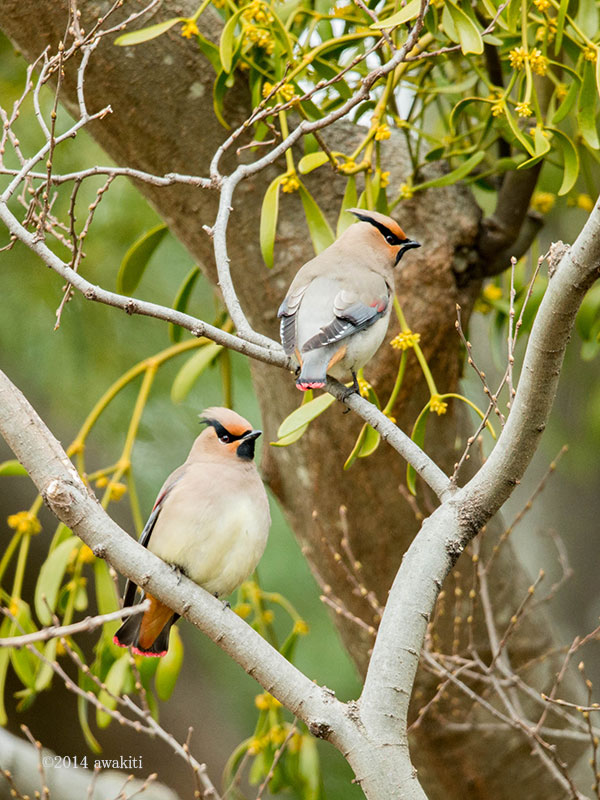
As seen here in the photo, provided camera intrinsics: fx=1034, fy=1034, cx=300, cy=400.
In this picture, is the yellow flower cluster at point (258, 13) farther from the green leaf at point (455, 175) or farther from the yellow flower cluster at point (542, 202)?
the yellow flower cluster at point (542, 202)

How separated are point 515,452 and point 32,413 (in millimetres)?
658

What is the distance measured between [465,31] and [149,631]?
1276 millimetres

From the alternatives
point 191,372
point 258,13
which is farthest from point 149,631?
point 258,13

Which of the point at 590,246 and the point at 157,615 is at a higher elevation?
the point at 590,246

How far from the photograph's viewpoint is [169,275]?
3.85 m

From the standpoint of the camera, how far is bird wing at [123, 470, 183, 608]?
1.96 meters

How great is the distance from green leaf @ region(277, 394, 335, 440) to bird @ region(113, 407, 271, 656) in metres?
0.32

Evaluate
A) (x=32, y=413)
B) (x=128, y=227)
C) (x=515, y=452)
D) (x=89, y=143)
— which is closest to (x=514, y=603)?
(x=515, y=452)

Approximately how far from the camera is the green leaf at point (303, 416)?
174 cm

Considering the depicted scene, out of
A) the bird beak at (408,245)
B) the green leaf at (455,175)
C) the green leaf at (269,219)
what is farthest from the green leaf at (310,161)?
the bird beak at (408,245)

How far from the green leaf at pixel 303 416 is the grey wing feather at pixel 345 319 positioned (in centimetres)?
13

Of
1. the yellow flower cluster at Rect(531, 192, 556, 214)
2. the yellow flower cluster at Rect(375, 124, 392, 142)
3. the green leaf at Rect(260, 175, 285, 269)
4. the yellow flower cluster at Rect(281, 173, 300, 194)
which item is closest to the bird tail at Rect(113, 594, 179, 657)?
the green leaf at Rect(260, 175, 285, 269)

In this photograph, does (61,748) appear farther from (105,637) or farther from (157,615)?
(157,615)

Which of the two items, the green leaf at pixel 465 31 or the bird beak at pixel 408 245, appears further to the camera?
the bird beak at pixel 408 245
